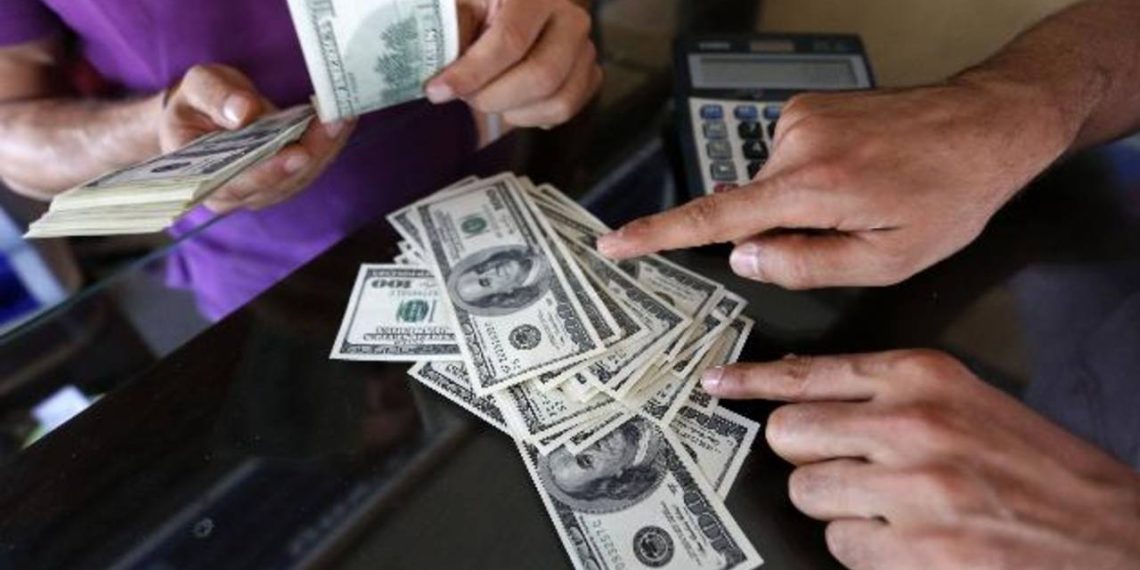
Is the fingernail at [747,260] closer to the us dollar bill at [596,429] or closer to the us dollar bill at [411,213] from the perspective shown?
the us dollar bill at [596,429]

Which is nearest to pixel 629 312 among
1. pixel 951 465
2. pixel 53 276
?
pixel 951 465

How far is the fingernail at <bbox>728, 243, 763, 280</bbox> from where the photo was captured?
0.52m

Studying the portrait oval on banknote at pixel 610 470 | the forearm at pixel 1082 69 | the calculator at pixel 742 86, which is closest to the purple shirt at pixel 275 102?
the calculator at pixel 742 86

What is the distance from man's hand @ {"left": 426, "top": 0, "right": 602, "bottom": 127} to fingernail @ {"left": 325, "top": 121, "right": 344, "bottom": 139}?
8 centimetres

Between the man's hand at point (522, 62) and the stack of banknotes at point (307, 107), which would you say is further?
the man's hand at point (522, 62)

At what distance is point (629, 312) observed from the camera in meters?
0.55

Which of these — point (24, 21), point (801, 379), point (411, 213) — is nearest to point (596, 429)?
point (801, 379)

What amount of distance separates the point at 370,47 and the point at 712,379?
335mm

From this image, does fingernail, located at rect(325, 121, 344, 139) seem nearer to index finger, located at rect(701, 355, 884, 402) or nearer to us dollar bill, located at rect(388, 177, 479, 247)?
us dollar bill, located at rect(388, 177, 479, 247)

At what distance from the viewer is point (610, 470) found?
473 millimetres

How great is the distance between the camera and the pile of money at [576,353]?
0.45 meters

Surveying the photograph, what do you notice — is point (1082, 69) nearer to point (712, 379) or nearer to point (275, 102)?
point (712, 379)

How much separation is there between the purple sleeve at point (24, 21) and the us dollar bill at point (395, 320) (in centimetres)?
36

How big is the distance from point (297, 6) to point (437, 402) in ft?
0.92
